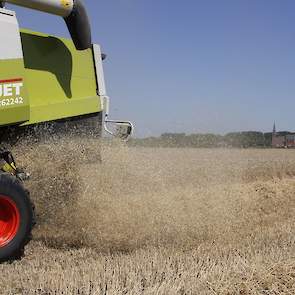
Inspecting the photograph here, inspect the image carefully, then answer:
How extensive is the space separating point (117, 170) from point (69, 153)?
2.36 ft

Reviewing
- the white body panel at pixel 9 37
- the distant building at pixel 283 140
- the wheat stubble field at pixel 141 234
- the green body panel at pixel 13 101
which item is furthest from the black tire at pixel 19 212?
the distant building at pixel 283 140

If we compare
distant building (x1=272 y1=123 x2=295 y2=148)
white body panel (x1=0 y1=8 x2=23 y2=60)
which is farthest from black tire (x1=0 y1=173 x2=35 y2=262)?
distant building (x1=272 y1=123 x2=295 y2=148)

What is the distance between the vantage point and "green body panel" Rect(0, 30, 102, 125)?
4.06 metres

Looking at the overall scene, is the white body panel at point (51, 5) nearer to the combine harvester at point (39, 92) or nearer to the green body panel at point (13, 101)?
the combine harvester at point (39, 92)

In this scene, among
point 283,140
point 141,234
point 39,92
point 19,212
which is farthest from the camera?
point 283,140

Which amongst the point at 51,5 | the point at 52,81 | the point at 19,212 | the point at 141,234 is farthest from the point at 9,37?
the point at 141,234

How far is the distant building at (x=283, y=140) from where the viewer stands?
2717cm

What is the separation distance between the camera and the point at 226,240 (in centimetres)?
470

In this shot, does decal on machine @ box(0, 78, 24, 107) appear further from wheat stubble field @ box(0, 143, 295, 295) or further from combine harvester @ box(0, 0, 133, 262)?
wheat stubble field @ box(0, 143, 295, 295)

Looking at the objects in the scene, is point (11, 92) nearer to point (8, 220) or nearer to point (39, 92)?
point (39, 92)

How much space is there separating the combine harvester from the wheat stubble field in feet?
0.81

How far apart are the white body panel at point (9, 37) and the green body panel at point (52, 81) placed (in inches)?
2.8

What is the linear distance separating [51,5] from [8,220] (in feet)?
5.61

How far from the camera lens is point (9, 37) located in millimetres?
3906
